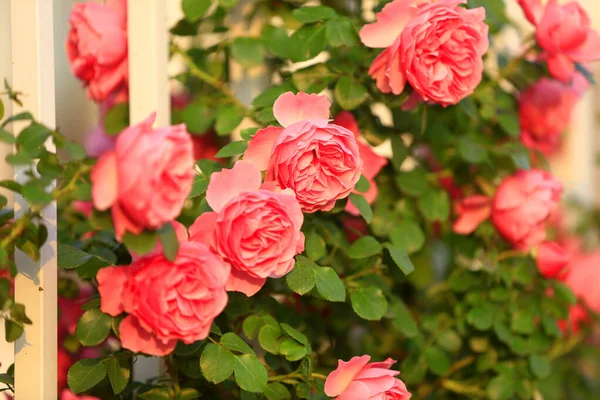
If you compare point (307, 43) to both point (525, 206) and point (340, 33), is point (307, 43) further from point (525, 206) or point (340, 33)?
point (525, 206)

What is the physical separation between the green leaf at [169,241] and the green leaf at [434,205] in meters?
0.54

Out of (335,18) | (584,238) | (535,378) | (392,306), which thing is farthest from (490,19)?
(584,238)

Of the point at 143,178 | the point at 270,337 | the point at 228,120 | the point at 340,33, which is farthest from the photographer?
the point at 228,120

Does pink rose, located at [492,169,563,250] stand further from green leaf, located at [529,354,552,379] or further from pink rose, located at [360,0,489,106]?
pink rose, located at [360,0,489,106]

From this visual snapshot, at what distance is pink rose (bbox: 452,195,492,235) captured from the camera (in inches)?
43.5

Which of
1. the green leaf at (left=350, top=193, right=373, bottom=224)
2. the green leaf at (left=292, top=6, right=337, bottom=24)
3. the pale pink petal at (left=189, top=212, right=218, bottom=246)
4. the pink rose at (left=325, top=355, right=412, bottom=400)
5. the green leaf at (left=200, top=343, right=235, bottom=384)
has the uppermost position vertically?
the green leaf at (left=292, top=6, right=337, bottom=24)

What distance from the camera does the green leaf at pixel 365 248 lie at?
0.85 meters

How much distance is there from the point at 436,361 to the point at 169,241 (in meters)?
0.60

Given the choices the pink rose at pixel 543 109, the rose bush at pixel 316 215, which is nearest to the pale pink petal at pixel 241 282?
the rose bush at pixel 316 215

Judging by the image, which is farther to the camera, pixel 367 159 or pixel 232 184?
pixel 367 159

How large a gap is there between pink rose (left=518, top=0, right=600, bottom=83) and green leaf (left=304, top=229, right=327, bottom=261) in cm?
47

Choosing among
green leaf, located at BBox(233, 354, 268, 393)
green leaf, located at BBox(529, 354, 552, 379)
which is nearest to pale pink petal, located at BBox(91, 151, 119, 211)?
green leaf, located at BBox(233, 354, 268, 393)

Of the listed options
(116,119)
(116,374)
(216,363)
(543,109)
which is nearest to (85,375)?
(116,374)

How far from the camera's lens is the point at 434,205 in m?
1.08
